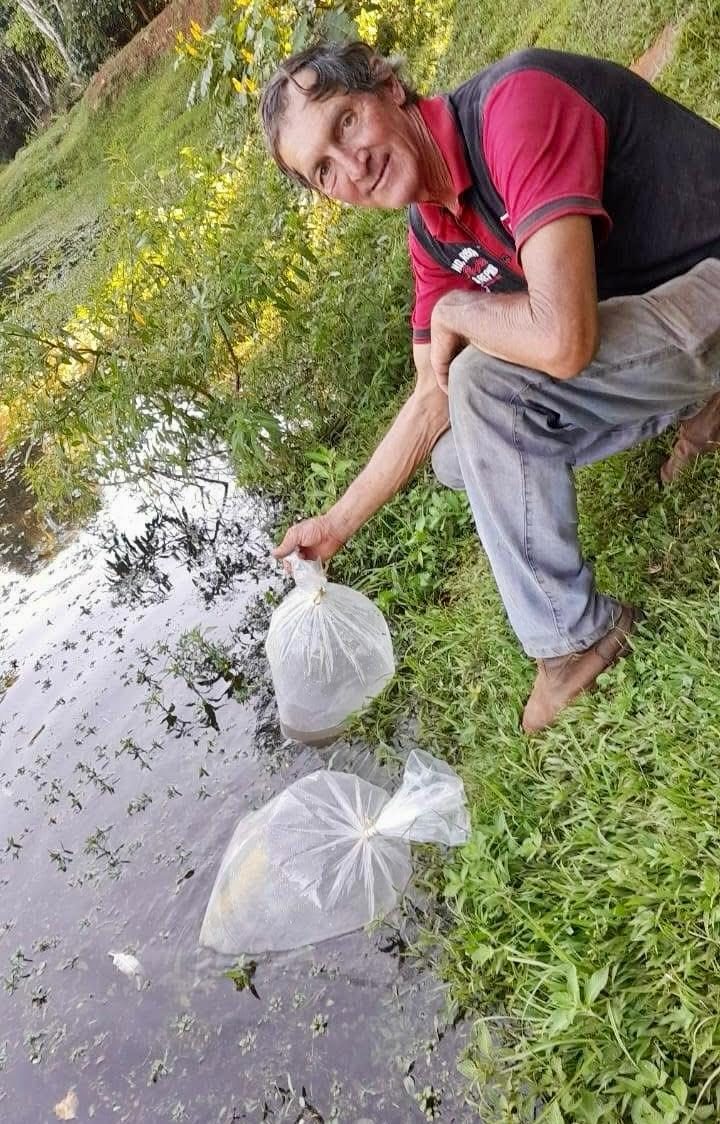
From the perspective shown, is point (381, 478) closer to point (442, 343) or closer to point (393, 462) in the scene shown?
point (393, 462)

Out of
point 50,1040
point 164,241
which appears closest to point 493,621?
point 50,1040

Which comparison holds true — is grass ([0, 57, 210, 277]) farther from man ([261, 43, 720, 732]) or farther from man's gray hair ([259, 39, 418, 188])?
man ([261, 43, 720, 732])

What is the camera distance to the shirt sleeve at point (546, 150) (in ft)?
4.74

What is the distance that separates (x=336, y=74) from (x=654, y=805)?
1553 mm

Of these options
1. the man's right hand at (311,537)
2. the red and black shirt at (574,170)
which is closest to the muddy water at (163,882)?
the man's right hand at (311,537)

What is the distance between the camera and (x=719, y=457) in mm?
2211

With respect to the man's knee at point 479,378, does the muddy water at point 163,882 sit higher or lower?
lower

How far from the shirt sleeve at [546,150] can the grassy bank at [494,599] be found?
0.96 metres

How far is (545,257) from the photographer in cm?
147

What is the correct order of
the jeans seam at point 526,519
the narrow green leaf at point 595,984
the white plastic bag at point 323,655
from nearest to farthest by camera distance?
the narrow green leaf at point 595,984 < the jeans seam at point 526,519 < the white plastic bag at point 323,655

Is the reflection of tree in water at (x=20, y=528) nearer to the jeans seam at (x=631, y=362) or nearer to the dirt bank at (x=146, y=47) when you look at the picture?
the jeans seam at (x=631, y=362)

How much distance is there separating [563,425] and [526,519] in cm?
22

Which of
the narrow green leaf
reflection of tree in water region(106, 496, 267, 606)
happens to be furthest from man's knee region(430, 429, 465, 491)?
reflection of tree in water region(106, 496, 267, 606)

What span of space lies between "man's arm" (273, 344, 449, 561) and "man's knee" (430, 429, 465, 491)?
2 cm
